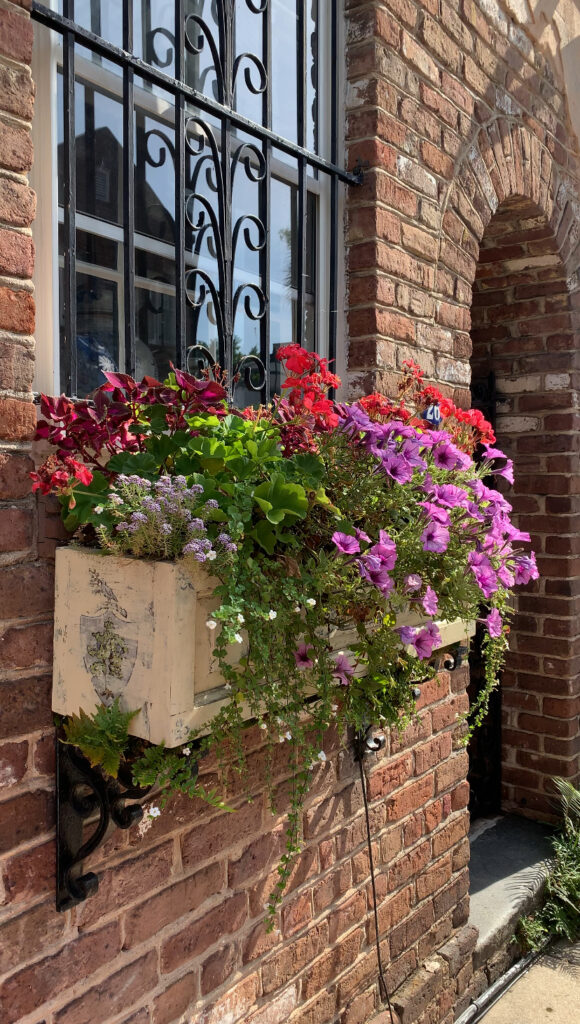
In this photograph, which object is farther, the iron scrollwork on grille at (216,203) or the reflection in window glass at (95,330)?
the iron scrollwork on grille at (216,203)

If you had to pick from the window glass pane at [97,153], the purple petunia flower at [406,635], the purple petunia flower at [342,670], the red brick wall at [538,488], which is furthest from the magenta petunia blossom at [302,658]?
the red brick wall at [538,488]

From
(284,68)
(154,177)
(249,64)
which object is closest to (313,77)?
(284,68)

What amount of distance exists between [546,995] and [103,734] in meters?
2.36

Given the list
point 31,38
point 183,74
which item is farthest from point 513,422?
point 31,38

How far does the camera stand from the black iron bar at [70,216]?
1375 mm

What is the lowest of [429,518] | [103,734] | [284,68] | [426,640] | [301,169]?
[103,734]

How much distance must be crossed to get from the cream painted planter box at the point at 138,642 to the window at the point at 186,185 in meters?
0.40

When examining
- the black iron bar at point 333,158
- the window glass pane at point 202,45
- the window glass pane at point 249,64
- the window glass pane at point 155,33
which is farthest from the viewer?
the black iron bar at point 333,158

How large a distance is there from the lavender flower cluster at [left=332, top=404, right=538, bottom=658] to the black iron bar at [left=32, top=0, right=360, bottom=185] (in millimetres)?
772

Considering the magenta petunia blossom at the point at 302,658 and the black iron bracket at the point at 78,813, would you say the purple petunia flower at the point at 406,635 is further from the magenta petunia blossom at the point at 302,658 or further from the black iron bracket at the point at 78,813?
the black iron bracket at the point at 78,813

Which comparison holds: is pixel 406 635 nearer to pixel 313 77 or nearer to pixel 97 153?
pixel 97 153

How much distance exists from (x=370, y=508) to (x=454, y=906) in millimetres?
1845

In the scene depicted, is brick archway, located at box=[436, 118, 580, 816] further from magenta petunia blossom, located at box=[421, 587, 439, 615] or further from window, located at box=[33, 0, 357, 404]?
magenta petunia blossom, located at box=[421, 587, 439, 615]

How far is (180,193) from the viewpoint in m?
1.62
